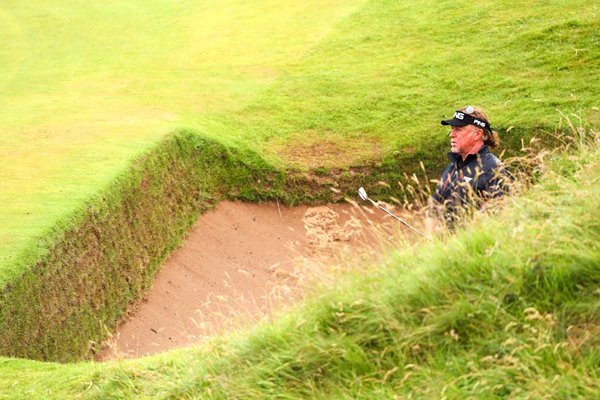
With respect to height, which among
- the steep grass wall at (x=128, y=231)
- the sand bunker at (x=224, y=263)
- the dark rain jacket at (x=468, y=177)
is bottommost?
the sand bunker at (x=224, y=263)

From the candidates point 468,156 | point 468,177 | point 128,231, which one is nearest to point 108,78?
point 128,231

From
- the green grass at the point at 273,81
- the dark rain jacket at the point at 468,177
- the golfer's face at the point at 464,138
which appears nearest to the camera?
the dark rain jacket at the point at 468,177

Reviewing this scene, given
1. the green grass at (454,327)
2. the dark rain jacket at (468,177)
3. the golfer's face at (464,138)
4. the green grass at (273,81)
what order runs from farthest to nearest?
the green grass at (273,81) < the golfer's face at (464,138) < the dark rain jacket at (468,177) < the green grass at (454,327)

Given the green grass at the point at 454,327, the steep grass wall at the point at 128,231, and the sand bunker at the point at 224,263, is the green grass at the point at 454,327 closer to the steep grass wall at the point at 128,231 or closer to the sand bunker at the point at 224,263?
the steep grass wall at the point at 128,231

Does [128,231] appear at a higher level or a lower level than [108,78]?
lower

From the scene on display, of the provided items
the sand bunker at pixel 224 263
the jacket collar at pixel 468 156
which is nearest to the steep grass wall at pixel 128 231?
the sand bunker at pixel 224 263

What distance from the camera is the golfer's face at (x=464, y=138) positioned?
966 centimetres

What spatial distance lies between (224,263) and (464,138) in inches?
→ 259

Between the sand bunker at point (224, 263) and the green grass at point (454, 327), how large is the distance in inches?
220

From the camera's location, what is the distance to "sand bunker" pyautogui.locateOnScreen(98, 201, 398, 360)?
43.3ft

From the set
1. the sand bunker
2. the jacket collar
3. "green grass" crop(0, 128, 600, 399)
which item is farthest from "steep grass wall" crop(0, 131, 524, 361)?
the jacket collar

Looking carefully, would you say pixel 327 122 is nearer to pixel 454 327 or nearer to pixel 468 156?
pixel 468 156

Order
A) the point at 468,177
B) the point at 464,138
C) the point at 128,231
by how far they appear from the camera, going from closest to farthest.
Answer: the point at 468,177
the point at 464,138
the point at 128,231

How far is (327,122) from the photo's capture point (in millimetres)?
18797
